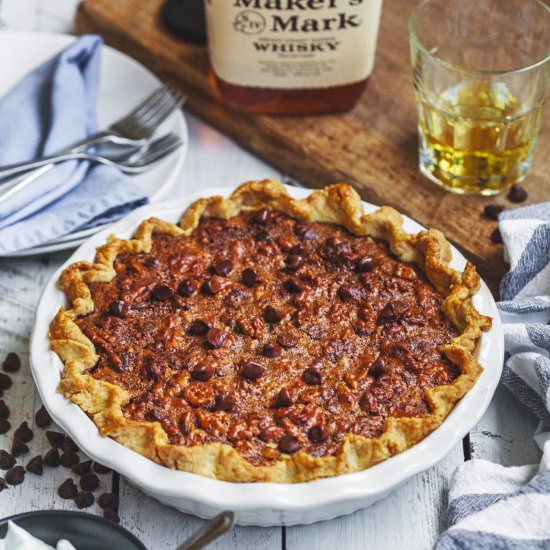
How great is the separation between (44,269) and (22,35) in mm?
1325

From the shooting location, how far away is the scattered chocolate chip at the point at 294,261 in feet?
10.1

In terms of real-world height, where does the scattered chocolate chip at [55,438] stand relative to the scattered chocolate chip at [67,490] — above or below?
above

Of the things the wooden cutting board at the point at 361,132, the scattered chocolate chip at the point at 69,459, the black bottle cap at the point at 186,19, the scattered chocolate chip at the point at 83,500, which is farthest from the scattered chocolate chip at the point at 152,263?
the black bottle cap at the point at 186,19

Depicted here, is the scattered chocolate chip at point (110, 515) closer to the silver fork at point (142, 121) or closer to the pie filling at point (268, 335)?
the pie filling at point (268, 335)

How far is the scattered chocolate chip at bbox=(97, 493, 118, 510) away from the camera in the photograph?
280cm

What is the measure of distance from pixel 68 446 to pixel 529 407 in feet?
4.68

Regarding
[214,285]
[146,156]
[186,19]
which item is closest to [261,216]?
[214,285]

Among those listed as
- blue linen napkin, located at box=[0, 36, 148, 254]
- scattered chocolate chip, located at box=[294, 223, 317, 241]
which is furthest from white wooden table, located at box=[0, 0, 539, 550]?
scattered chocolate chip, located at box=[294, 223, 317, 241]

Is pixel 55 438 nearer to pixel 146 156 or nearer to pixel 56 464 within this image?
pixel 56 464

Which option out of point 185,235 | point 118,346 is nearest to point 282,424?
point 118,346

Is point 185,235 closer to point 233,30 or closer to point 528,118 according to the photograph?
point 233,30

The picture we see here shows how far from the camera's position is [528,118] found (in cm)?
359

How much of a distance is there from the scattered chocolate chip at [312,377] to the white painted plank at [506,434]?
0.60m

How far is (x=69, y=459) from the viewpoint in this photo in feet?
9.53
